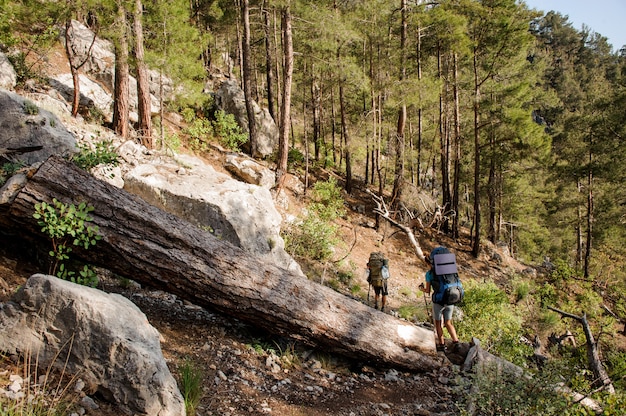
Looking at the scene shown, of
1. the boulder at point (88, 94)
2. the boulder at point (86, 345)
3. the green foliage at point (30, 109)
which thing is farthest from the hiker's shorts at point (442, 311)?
the boulder at point (88, 94)

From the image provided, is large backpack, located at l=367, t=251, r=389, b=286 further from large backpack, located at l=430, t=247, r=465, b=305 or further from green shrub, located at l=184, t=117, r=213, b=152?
green shrub, located at l=184, t=117, r=213, b=152

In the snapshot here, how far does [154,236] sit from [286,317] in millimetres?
1947

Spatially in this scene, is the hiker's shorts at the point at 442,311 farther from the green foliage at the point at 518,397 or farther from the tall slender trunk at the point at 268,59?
the tall slender trunk at the point at 268,59

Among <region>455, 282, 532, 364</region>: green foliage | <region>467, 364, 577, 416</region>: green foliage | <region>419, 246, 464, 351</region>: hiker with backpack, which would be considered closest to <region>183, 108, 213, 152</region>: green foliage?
<region>455, 282, 532, 364</region>: green foliage

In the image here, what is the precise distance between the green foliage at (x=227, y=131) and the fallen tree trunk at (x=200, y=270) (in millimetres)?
11107

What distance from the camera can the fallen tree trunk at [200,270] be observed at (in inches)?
177

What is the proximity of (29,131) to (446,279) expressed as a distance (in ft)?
21.8

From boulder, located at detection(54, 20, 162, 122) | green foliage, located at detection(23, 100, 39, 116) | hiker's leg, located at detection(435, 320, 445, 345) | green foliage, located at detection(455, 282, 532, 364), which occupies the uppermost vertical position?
boulder, located at detection(54, 20, 162, 122)

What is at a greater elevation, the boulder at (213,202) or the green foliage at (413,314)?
the boulder at (213,202)

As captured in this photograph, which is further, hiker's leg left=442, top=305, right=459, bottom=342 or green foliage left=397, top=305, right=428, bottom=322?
green foliage left=397, top=305, right=428, bottom=322

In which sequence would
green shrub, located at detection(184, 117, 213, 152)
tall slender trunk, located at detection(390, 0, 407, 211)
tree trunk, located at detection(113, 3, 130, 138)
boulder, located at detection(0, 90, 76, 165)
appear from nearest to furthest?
1. boulder, located at detection(0, 90, 76, 165)
2. tree trunk, located at detection(113, 3, 130, 138)
3. green shrub, located at detection(184, 117, 213, 152)
4. tall slender trunk, located at detection(390, 0, 407, 211)

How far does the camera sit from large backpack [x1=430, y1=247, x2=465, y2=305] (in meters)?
5.77

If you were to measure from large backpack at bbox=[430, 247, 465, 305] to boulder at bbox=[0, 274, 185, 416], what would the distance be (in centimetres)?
403

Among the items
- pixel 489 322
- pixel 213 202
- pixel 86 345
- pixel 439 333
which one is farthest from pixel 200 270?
pixel 489 322
